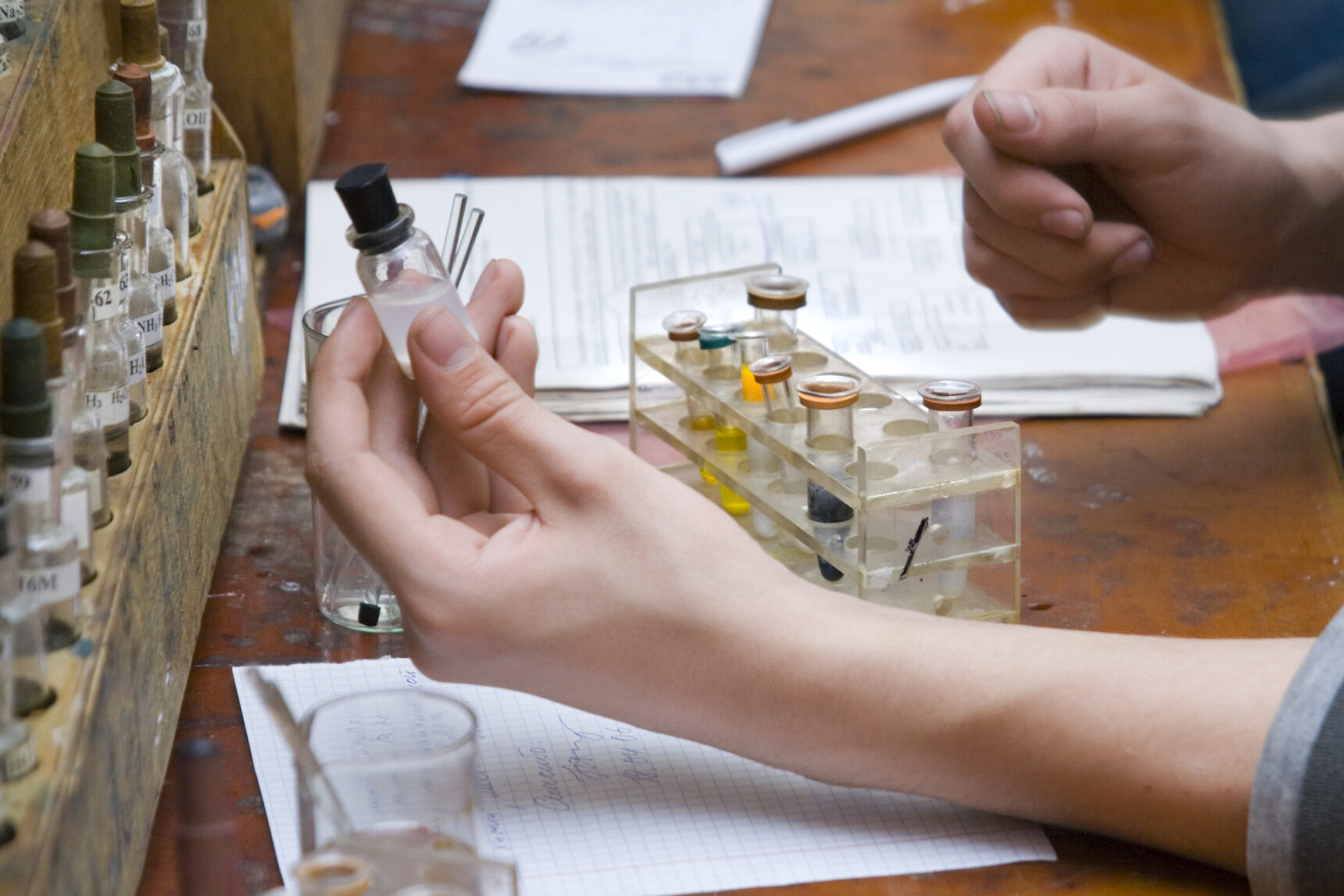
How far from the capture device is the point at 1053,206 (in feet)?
2.97

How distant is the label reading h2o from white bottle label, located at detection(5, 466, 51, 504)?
152 millimetres

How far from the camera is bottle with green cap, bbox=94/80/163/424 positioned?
0.66 meters

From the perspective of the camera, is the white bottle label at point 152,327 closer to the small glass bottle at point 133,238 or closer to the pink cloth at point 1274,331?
the small glass bottle at point 133,238

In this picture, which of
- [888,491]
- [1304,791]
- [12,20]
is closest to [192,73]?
[12,20]

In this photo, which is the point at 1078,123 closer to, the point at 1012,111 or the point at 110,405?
the point at 1012,111

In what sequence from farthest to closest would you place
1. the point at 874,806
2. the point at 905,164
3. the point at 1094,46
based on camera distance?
the point at 905,164
the point at 1094,46
the point at 874,806

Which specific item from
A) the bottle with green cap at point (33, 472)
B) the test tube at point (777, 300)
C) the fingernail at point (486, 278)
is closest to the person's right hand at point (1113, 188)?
the test tube at point (777, 300)

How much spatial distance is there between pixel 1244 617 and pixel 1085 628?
0.09 meters

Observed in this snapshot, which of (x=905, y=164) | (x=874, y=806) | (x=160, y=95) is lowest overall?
(x=874, y=806)

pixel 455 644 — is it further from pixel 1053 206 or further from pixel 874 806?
pixel 1053 206

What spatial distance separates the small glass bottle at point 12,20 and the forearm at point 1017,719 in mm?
490

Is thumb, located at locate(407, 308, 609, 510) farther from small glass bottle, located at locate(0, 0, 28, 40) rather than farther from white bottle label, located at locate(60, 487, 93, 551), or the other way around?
small glass bottle, located at locate(0, 0, 28, 40)

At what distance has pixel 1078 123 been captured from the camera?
0.89 metres

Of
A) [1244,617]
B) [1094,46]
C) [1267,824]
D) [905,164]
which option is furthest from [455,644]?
[905,164]
